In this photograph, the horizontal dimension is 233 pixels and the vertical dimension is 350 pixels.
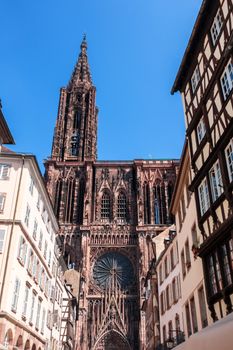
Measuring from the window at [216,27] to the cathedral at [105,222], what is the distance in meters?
40.5

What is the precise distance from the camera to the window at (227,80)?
12.9m

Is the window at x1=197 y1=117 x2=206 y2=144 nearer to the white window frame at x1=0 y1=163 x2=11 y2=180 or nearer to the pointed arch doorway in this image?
the white window frame at x1=0 y1=163 x2=11 y2=180

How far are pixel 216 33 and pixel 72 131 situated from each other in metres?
54.2

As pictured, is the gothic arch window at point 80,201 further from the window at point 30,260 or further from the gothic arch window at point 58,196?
the window at point 30,260

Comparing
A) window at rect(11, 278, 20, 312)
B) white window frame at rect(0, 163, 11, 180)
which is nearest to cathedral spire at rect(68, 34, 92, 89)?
white window frame at rect(0, 163, 11, 180)

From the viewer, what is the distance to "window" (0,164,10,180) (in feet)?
74.9

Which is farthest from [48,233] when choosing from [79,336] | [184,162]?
[79,336]

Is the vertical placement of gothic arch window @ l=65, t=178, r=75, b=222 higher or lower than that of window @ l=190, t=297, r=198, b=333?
higher

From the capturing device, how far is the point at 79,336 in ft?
153

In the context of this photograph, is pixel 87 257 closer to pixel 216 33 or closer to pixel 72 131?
pixel 72 131

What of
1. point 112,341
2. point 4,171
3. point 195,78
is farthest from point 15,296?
point 112,341

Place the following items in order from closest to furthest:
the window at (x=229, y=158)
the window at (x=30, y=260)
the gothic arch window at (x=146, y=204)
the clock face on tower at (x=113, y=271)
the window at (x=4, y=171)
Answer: the window at (x=229, y=158), the window at (x=4, y=171), the window at (x=30, y=260), the clock face on tower at (x=113, y=271), the gothic arch window at (x=146, y=204)

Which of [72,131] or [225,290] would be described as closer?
[225,290]

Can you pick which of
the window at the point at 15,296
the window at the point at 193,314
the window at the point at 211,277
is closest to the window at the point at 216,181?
the window at the point at 211,277
